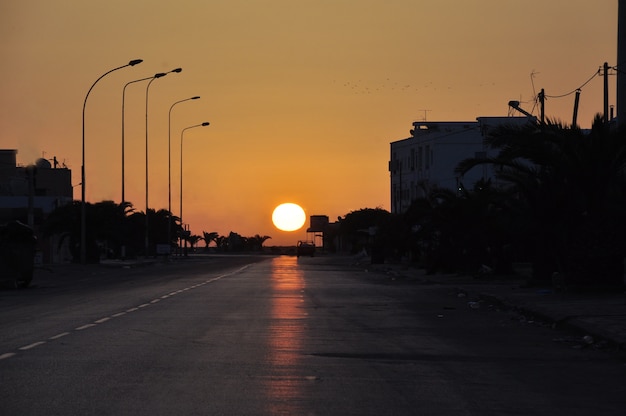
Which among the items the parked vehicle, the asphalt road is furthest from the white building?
the asphalt road

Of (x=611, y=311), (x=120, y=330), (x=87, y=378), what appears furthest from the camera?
(x=611, y=311)

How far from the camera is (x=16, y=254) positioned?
144 feet


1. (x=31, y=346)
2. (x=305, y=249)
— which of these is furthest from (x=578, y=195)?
(x=305, y=249)

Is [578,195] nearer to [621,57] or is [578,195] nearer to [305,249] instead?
[621,57]

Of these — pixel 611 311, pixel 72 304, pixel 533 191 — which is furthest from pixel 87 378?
pixel 533 191

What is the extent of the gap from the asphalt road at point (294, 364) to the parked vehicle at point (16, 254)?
52.4 feet

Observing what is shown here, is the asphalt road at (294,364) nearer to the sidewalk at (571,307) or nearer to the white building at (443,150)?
the sidewalk at (571,307)

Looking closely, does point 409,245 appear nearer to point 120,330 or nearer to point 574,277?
point 574,277

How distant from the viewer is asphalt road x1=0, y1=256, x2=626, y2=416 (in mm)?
11352

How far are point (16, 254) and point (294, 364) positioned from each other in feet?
100

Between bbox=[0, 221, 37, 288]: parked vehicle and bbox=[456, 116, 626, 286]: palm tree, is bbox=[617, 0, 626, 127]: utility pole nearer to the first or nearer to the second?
bbox=[456, 116, 626, 286]: palm tree

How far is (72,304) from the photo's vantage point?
30672 mm

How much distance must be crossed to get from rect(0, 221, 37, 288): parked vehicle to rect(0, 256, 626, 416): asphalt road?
1598cm

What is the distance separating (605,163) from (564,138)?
1340 millimetres
